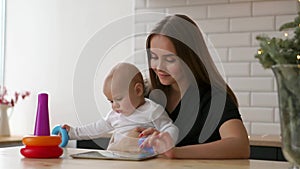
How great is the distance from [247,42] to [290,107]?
166cm

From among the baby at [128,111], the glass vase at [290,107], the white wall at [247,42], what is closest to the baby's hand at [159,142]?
the baby at [128,111]

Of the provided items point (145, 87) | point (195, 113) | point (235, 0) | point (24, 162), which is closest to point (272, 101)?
point (235, 0)

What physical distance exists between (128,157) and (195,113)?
52 cm

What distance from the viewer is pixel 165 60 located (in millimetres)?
1535

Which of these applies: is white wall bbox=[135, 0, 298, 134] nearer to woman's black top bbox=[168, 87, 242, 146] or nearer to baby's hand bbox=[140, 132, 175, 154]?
woman's black top bbox=[168, 87, 242, 146]

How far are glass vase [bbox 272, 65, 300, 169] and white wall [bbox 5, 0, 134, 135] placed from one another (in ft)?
6.21

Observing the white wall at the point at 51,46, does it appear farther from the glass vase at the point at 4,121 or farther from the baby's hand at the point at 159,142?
the baby's hand at the point at 159,142

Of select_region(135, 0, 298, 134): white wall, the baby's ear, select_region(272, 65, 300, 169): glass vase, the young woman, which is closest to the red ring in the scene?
the baby's ear

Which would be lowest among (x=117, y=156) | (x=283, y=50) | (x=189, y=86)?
(x=117, y=156)

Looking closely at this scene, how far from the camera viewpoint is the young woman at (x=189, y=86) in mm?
1516

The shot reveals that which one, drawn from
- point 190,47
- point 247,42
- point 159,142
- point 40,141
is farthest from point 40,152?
point 247,42

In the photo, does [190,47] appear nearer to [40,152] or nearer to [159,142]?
[159,142]

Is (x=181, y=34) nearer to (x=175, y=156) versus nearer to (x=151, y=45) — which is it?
(x=151, y=45)

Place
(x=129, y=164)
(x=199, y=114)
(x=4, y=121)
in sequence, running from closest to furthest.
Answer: (x=129, y=164), (x=199, y=114), (x=4, y=121)
